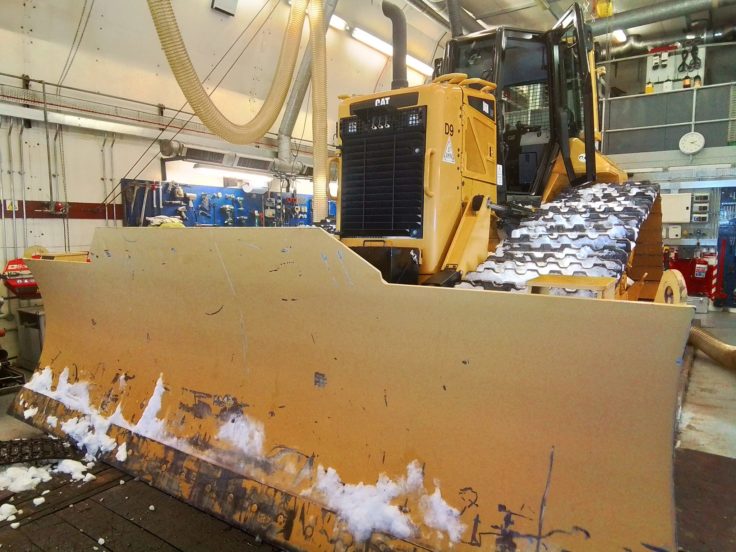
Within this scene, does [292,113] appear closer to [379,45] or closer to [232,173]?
[232,173]

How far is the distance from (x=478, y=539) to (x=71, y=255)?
11.7ft

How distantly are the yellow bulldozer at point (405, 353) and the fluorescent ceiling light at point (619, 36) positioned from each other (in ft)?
24.7

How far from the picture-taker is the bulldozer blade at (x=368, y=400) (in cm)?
147

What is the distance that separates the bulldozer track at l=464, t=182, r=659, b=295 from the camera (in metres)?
2.78

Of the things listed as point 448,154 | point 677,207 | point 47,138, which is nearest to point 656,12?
point 677,207

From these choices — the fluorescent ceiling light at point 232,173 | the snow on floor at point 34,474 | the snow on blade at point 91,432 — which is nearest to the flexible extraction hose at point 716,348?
the snow on blade at point 91,432

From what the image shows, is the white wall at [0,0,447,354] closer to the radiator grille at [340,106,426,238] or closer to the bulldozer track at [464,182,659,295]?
the radiator grille at [340,106,426,238]

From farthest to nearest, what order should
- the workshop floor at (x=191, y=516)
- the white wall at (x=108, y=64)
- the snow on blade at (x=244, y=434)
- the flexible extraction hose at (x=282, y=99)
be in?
1. the white wall at (x=108, y=64)
2. the flexible extraction hose at (x=282, y=99)
3. the snow on blade at (x=244, y=434)
4. the workshop floor at (x=191, y=516)

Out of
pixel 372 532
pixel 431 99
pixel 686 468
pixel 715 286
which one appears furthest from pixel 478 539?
pixel 715 286

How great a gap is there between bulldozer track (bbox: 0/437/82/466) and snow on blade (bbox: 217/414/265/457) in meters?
1.16

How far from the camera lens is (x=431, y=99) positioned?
2984 mm

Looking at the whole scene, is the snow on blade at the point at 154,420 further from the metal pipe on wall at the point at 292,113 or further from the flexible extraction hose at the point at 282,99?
the metal pipe on wall at the point at 292,113

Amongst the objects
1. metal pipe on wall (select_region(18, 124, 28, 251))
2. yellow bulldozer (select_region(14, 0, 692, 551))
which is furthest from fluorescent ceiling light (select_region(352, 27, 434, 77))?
metal pipe on wall (select_region(18, 124, 28, 251))

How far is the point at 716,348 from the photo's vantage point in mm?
4898
